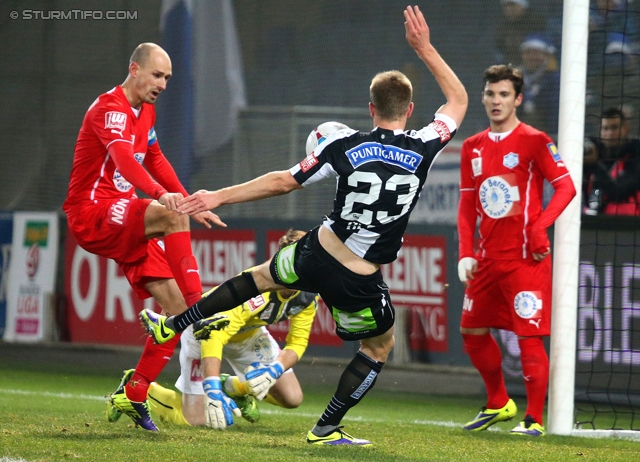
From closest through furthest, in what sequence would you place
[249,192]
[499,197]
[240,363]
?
1. [249,192]
2. [499,197]
3. [240,363]

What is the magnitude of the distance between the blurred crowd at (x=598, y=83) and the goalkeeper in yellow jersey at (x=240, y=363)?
299 centimetres

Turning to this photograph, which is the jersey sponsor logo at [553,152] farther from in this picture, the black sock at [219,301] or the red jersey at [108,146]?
the red jersey at [108,146]

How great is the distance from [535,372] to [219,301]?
2.12 metres

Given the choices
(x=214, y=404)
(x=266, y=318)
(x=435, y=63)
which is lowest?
(x=214, y=404)

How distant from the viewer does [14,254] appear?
11.4 meters

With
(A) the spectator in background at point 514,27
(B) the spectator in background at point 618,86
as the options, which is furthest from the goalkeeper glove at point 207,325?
(A) the spectator in background at point 514,27

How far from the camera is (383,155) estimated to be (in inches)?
194

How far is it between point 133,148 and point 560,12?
596 centimetres

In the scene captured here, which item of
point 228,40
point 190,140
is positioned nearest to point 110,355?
point 190,140

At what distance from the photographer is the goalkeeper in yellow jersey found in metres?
5.98

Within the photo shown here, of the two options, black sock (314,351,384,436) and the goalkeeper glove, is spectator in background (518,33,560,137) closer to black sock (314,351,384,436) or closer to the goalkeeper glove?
black sock (314,351,384,436)

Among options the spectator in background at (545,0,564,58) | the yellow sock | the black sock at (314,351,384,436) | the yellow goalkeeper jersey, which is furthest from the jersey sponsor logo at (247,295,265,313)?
the spectator in background at (545,0,564,58)

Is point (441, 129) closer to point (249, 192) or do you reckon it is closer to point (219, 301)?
point (249, 192)

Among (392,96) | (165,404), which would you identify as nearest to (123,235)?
(165,404)
